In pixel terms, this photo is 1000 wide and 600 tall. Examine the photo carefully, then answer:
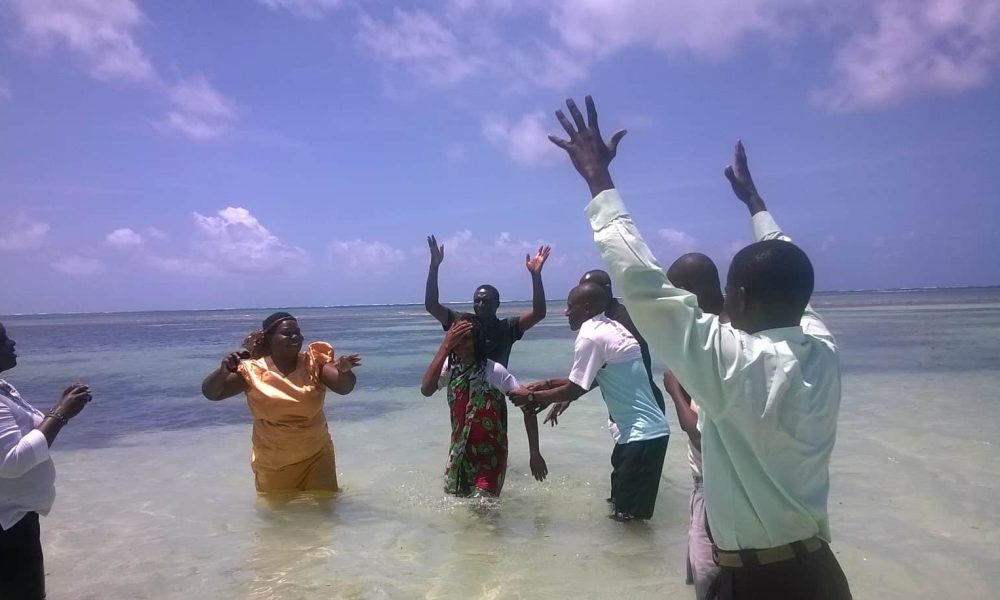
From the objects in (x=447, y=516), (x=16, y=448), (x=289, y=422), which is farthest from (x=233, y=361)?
(x=16, y=448)

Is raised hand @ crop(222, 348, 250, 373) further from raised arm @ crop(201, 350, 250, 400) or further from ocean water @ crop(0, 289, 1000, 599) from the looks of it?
ocean water @ crop(0, 289, 1000, 599)

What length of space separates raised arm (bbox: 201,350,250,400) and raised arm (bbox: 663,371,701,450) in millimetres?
3442

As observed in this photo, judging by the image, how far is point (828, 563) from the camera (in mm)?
2062

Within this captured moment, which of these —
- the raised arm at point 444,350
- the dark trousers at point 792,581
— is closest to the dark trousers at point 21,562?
the raised arm at point 444,350

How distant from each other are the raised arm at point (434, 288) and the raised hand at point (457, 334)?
0.78 m

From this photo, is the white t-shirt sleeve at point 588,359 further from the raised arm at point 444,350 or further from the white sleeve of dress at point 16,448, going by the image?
the white sleeve of dress at point 16,448

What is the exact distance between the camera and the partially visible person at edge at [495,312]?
19.5 ft

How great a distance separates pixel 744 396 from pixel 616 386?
3.10 metres

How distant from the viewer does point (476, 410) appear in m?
5.52

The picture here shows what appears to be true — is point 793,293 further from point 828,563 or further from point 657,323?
point 828,563

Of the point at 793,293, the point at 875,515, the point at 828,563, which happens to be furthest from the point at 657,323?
the point at 875,515

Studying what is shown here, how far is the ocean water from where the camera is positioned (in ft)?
15.0

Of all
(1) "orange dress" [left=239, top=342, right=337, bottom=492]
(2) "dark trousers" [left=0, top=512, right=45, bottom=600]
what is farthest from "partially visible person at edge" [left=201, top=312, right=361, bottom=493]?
(2) "dark trousers" [left=0, top=512, right=45, bottom=600]

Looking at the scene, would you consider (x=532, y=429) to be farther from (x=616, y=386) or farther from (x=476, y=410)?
(x=616, y=386)
